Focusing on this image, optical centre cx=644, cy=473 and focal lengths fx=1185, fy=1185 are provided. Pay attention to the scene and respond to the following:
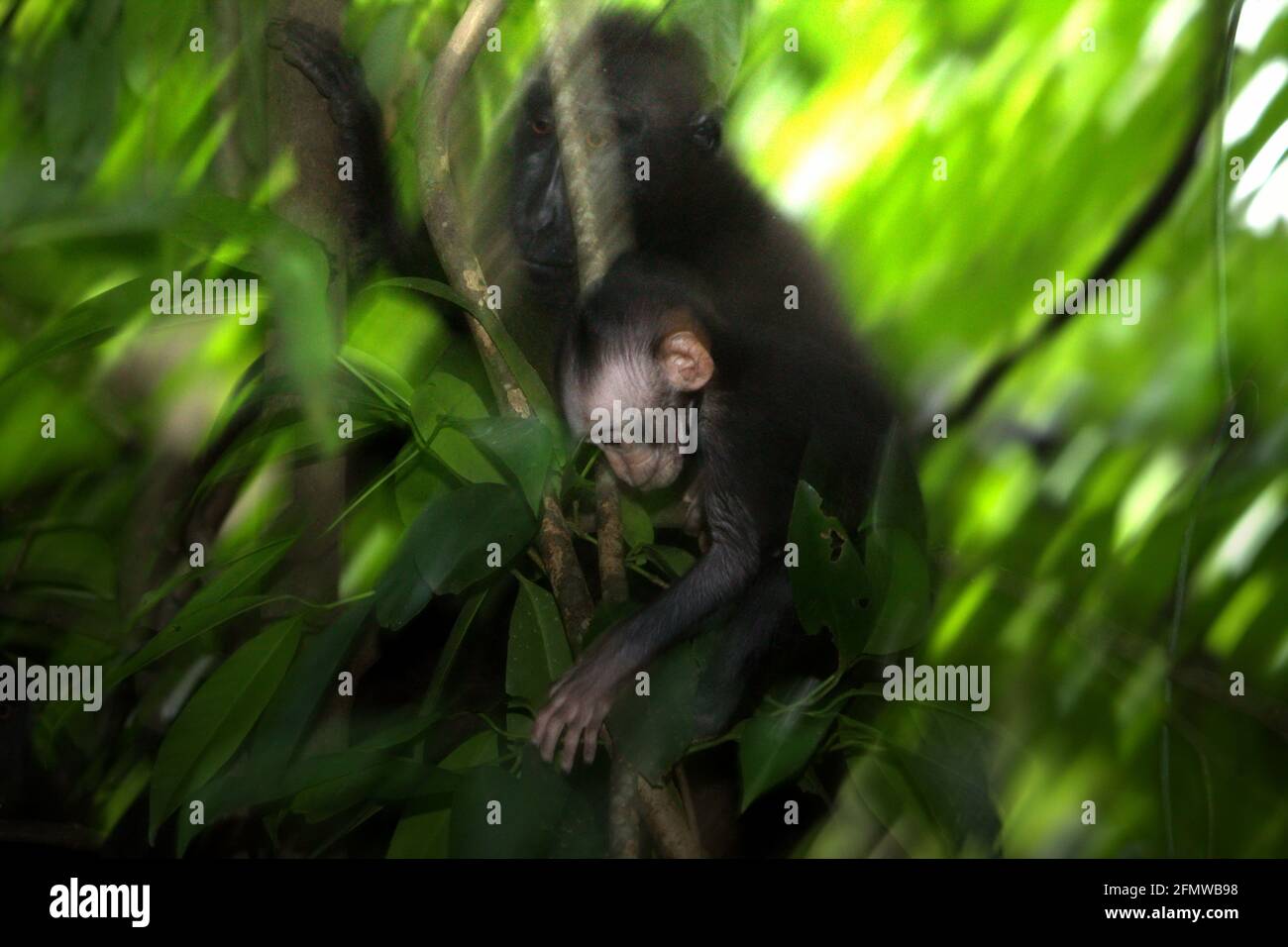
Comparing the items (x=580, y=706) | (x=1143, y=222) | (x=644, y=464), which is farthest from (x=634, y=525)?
(x=1143, y=222)

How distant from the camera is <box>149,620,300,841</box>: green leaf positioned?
29.9 inches

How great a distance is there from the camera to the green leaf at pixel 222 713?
2.49 feet

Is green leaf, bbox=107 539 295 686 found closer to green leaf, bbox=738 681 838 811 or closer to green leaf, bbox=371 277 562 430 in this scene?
green leaf, bbox=371 277 562 430

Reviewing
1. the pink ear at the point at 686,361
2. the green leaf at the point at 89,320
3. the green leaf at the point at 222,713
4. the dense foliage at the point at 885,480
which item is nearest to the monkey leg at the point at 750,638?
the dense foliage at the point at 885,480

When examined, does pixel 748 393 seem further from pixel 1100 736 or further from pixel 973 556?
pixel 1100 736

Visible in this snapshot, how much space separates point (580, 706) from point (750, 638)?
16 centimetres

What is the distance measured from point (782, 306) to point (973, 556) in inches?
11.0

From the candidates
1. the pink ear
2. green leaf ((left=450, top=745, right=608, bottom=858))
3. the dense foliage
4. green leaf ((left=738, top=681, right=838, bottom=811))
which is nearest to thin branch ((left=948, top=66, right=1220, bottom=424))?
the dense foliage

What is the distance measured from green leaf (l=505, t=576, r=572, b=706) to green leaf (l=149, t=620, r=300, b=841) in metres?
0.14

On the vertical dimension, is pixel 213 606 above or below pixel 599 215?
below

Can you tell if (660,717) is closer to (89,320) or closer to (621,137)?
(89,320)

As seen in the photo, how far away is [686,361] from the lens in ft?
2.83

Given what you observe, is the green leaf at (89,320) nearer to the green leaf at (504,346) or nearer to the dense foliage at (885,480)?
the dense foliage at (885,480)

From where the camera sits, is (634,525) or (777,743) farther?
(634,525)
